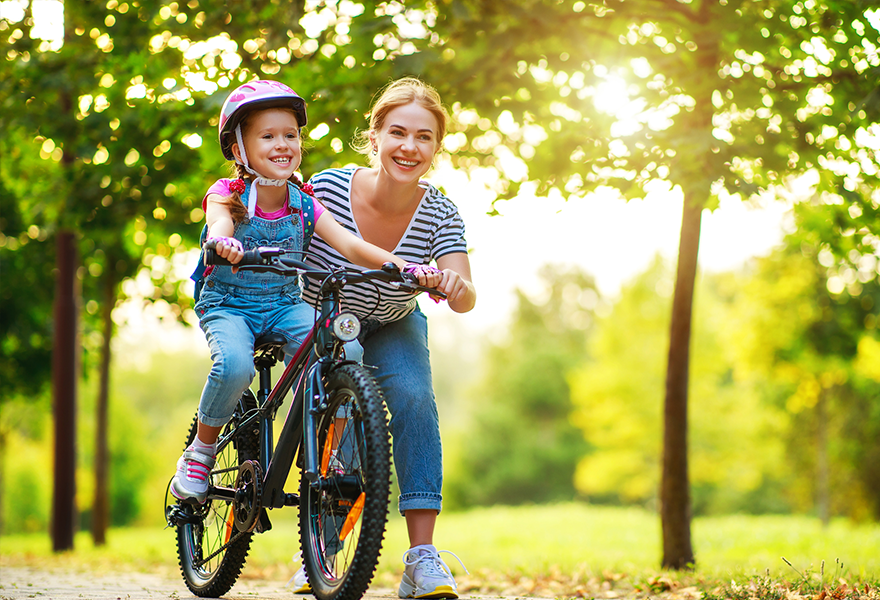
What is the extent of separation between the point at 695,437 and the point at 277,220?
65.4 feet

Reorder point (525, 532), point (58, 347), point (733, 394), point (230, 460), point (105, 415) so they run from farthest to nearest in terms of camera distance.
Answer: point (733, 394), point (525, 532), point (105, 415), point (58, 347), point (230, 460)

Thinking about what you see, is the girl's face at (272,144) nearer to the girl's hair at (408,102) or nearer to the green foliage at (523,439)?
the girl's hair at (408,102)

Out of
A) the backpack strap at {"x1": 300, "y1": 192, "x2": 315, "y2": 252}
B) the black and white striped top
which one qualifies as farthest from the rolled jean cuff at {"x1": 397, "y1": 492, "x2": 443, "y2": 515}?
the backpack strap at {"x1": 300, "y1": 192, "x2": 315, "y2": 252}

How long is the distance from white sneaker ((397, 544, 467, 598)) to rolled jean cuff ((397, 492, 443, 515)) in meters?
0.15

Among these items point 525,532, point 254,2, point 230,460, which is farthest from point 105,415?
point 230,460

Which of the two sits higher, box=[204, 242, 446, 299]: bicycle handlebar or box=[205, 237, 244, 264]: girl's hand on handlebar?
box=[205, 237, 244, 264]: girl's hand on handlebar

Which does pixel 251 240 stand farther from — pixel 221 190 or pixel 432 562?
pixel 432 562

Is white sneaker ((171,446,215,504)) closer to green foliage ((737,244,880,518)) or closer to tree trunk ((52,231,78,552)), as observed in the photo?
tree trunk ((52,231,78,552))

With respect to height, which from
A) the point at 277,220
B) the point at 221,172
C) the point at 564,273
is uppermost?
the point at 564,273

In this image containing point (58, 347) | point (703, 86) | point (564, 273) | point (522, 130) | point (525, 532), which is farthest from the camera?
point (564, 273)

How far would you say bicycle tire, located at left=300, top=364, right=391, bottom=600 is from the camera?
2.56 m

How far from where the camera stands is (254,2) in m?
5.98

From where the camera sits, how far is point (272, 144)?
3.11m

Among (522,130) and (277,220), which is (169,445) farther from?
(277,220)
